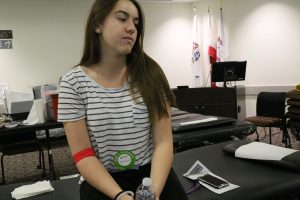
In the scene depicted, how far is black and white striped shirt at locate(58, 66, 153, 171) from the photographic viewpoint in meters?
1.27

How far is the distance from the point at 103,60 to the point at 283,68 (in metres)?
5.07

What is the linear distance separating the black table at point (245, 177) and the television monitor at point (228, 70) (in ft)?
11.2

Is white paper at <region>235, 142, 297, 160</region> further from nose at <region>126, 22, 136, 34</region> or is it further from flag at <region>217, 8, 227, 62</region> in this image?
flag at <region>217, 8, 227, 62</region>

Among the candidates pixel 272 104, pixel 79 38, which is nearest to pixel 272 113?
pixel 272 104

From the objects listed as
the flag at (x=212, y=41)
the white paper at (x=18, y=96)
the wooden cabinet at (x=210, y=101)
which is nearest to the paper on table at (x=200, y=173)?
the wooden cabinet at (x=210, y=101)

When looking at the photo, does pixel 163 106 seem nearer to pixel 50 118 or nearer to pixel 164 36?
pixel 50 118

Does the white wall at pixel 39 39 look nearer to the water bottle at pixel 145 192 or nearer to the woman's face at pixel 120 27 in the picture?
the woman's face at pixel 120 27

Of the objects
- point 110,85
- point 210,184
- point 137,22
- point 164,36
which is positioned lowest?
point 210,184

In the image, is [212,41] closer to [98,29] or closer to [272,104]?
[272,104]

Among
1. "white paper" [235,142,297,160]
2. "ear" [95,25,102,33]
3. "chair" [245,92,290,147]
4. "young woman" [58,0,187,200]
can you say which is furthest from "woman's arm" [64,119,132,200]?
"chair" [245,92,290,147]

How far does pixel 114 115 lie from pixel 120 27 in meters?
0.36

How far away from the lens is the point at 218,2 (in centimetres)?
664

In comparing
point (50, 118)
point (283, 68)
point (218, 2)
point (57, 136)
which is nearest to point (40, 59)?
point (57, 136)

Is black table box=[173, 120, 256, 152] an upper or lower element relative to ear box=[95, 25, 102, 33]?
lower
